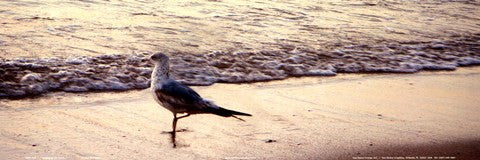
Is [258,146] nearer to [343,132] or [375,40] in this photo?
[343,132]

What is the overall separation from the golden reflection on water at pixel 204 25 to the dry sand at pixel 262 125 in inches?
79.8

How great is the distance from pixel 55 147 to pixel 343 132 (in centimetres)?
231

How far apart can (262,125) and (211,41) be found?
377cm

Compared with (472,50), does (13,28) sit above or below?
above

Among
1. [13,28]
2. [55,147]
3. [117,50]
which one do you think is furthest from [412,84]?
[13,28]

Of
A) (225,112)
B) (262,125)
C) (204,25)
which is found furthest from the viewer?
(204,25)

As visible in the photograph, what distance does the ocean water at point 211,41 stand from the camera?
725 centimetres

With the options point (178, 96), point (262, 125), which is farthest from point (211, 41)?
point (178, 96)

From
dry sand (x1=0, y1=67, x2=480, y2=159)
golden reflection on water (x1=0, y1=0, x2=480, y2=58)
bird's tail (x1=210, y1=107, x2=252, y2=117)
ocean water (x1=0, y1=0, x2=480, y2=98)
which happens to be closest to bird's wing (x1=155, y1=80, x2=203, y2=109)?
bird's tail (x1=210, y1=107, x2=252, y2=117)

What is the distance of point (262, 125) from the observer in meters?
5.52

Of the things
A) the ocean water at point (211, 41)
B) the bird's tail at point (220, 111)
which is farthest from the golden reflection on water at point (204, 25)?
the bird's tail at point (220, 111)

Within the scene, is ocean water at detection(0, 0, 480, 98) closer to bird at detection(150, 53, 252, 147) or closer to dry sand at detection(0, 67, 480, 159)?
dry sand at detection(0, 67, 480, 159)

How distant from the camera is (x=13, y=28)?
8.81 metres

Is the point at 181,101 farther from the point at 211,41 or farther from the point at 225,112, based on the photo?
the point at 211,41
